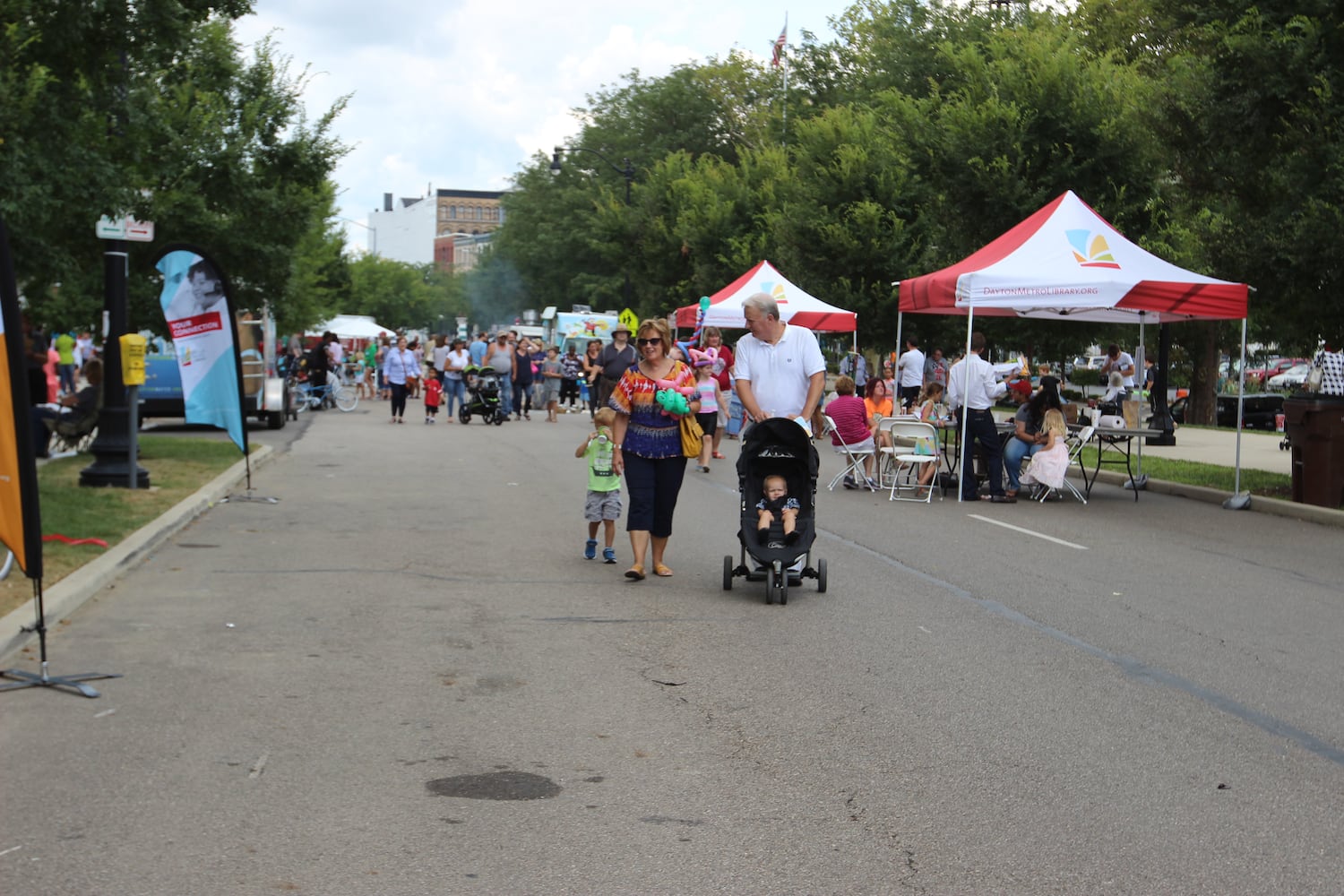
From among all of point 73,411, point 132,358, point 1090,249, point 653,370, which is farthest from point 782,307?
point 653,370

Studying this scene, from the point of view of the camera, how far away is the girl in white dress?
1636 centimetres

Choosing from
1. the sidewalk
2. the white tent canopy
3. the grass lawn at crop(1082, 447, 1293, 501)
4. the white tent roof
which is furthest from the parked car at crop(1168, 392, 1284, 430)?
the white tent canopy

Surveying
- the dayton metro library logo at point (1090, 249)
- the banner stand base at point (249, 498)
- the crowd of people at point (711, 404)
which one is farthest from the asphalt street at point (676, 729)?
the dayton metro library logo at point (1090, 249)

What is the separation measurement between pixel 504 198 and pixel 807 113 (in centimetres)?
2388

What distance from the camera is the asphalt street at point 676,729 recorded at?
14.8ft

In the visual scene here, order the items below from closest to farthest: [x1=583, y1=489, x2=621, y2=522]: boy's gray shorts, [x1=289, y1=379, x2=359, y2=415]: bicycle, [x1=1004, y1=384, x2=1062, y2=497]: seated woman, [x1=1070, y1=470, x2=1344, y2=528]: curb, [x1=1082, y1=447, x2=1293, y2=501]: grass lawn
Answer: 1. [x1=583, y1=489, x2=621, y2=522]: boy's gray shorts
2. [x1=1070, y1=470, x2=1344, y2=528]: curb
3. [x1=1004, y1=384, x2=1062, y2=497]: seated woman
4. [x1=1082, y1=447, x2=1293, y2=501]: grass lawn
5. [x1=289, y1=379, x2=359, y2=415]: bicycle

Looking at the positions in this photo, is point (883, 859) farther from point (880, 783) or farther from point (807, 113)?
point (807, 113)

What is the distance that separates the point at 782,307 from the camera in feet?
92.9

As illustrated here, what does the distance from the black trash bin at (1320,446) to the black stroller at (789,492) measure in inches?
336

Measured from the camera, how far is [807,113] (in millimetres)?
60531

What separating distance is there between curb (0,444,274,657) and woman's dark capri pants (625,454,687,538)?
136 inches

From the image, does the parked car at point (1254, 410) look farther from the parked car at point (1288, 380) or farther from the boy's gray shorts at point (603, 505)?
the boy's gray shorts at point (603, 505)

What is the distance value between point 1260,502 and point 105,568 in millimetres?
12257

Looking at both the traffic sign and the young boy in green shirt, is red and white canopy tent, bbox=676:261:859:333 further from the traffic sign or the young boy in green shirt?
the young boy in green shirt
